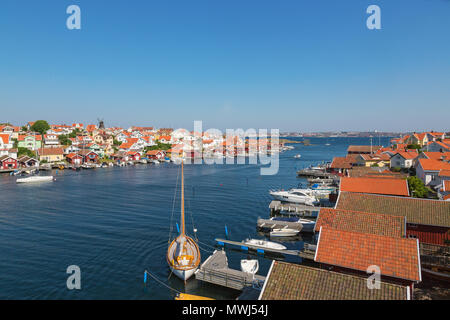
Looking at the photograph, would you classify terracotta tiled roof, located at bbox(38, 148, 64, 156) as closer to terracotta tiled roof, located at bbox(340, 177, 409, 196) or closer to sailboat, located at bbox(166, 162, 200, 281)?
sailboat, located at bbox(166, 162, 200, 281)

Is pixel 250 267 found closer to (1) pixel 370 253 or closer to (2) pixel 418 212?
(1) pixel 370 253

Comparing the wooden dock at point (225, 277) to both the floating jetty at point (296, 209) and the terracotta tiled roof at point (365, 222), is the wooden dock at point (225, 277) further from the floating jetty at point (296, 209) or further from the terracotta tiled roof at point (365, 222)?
the floating jetty at point (296, 209)

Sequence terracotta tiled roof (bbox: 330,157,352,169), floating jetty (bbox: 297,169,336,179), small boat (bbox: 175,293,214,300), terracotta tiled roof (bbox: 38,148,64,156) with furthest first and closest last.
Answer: terracotta tiled roof (bbox: 38,148,64,156), terracotta tiled roof (bbox: 330,157,352,169), floating jetty (bbox: 297,169,336,179), small boat (bbox: 175,293,214,300)

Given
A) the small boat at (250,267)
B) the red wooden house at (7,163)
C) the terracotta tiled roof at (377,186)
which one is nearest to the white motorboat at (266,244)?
the small boat at (250,267)

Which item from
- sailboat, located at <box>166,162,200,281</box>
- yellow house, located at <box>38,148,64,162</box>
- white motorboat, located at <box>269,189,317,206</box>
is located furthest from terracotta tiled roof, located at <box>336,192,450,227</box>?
yellow house, located at <box>38,148,64,162</box>

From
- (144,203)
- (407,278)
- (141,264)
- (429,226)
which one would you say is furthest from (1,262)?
(429,226)

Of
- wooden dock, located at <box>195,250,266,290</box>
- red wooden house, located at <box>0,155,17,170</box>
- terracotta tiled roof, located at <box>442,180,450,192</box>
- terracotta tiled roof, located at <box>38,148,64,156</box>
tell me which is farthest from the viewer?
terracotta tiled roof, located at <box>38,148,64,156</box>
